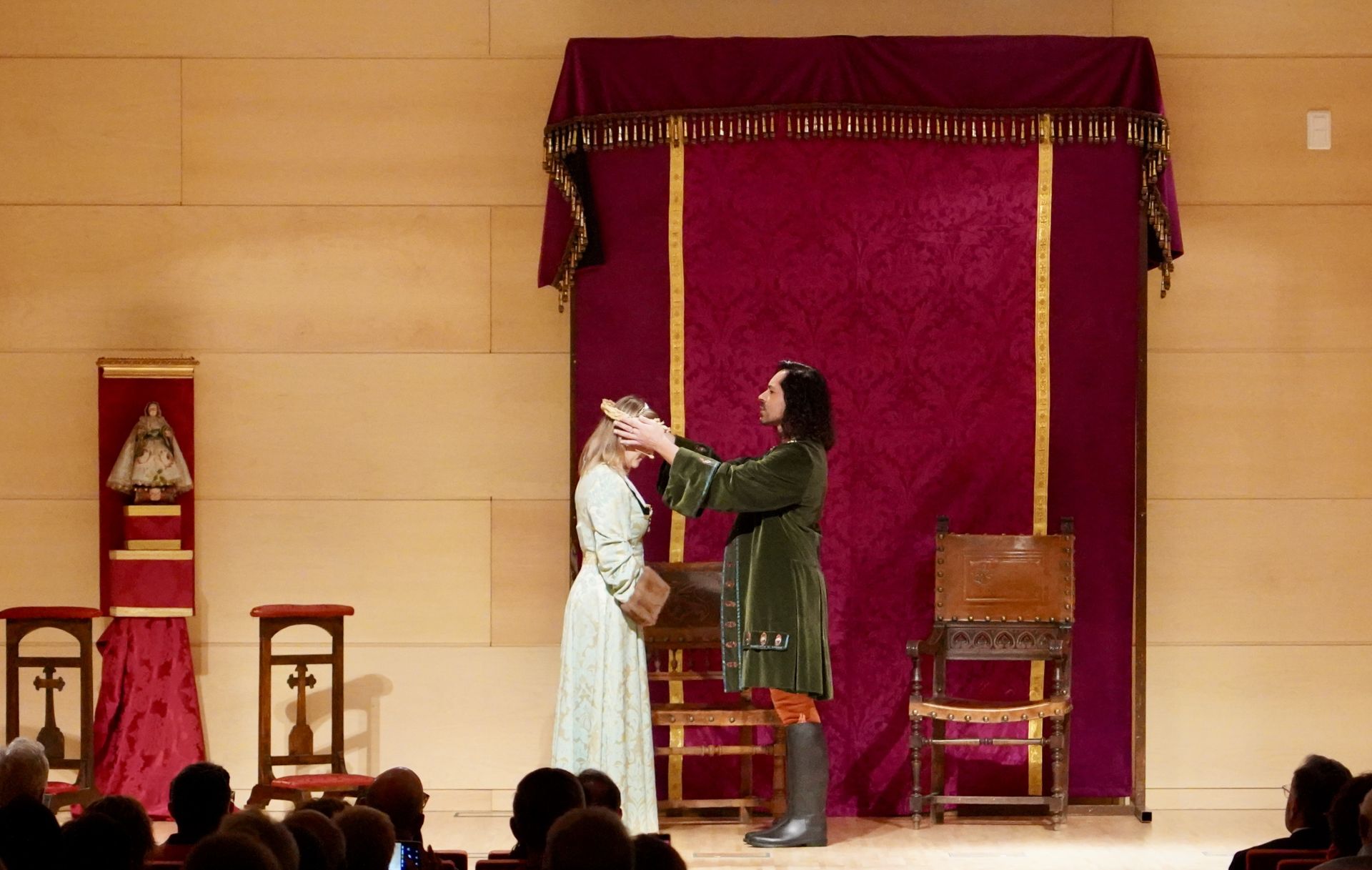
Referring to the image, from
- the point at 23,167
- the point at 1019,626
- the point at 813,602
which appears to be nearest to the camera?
the point at 813,602

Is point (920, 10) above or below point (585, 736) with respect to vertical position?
above

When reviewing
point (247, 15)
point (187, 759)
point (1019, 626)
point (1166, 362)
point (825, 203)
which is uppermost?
point (247, 15)

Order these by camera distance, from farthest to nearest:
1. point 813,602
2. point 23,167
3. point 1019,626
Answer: point 23,167, point 1019,626, point 813,602

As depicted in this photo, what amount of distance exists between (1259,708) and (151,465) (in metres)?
4.30

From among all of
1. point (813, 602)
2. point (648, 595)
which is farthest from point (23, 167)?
point (813, 602)

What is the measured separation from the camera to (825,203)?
6.21 m

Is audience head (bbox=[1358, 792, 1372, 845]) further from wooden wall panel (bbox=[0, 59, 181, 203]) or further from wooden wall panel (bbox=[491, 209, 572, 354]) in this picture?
wooden wall panel (bbox=[0, 59, 181, 203])

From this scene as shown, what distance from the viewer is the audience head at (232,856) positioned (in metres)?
2.42

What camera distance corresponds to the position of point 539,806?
122 inches

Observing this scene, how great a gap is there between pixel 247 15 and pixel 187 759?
112 inches

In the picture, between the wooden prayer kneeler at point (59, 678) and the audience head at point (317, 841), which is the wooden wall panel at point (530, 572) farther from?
the audience head at point (317, 841)

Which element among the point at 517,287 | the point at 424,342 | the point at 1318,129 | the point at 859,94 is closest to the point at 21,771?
the point at 424,342

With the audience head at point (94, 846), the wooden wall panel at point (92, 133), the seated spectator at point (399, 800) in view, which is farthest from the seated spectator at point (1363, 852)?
the wooden wall panel at point (92, 133)

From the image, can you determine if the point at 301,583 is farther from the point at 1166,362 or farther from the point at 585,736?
the point at 1166,362
